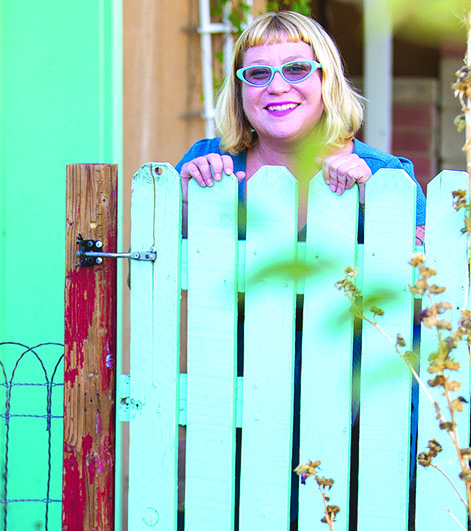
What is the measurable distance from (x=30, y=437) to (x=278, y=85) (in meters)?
1.57

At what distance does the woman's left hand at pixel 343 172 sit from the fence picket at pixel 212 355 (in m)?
0.23

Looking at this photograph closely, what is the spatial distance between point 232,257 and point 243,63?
0.66m

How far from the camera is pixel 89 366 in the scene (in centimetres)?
207

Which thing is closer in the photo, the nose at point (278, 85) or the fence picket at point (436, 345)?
the fence picket at point (436, 345)

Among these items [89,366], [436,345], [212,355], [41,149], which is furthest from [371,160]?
[41,149]

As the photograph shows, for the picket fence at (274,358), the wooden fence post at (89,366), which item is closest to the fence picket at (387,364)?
the picket fence at (274,358)

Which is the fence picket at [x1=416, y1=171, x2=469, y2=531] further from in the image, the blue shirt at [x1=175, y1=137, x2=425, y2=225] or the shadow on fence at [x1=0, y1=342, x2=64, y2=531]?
the shadow on fence at [x1=0, y1=342, x2=64, y2=531]

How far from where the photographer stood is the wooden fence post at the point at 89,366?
2041 mm

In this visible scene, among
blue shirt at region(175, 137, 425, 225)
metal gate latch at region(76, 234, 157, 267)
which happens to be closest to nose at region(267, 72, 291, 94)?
blue shirt at region(175, 137, 425, 225)

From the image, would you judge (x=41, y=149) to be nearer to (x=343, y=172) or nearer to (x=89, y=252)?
(x=89, y=252)

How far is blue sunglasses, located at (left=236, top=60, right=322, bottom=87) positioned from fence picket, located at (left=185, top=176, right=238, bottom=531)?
41 centimetres

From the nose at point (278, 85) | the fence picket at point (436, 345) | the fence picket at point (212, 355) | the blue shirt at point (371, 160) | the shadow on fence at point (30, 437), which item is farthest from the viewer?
the shadow on fence at point (30, 437)

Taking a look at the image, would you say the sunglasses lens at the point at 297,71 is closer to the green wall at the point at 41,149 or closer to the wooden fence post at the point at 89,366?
the wooden fence post at the point at 89,366

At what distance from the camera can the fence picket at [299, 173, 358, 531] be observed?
191cm
